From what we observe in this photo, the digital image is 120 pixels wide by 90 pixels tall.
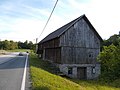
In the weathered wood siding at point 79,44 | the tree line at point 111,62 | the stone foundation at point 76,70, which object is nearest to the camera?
the stone foundation at point 76,70

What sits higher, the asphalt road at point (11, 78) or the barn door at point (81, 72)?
the asphalt road at point (11, 78)

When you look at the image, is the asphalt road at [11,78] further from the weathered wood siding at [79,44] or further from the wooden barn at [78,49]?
the weathered wood siding at [79,44]

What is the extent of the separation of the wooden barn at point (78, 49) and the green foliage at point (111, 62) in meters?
1.25

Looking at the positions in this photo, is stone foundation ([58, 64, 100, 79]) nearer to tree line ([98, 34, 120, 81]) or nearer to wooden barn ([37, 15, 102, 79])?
wooden barn ([37, 15, 102, 79])

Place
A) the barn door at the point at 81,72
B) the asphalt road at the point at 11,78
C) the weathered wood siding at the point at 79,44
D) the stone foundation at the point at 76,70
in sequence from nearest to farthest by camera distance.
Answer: the asphalt road at the point at 11,78, the stone foundation at the point at 76,70, the weathered wood siding at the point at 79,44, the barn door at the point at 81,72

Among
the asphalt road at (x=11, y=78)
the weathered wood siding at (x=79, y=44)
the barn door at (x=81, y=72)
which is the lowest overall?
the barn door at (x=81, y=72)

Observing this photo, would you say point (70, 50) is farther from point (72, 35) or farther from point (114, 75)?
point (114, 75)

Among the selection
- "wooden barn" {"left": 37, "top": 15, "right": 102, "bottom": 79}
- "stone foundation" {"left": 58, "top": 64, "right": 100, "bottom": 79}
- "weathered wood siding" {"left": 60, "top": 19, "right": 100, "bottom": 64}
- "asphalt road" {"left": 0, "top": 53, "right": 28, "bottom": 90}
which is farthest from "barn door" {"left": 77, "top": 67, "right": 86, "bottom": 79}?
"asphalt road" {"left": 0, "top": 53, "right": 28, "bottom": 90}

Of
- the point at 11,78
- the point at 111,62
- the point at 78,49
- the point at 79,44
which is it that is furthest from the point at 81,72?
the point at 11,78

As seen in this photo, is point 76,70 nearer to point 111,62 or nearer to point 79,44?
point 79,44

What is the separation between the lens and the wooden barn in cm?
2811

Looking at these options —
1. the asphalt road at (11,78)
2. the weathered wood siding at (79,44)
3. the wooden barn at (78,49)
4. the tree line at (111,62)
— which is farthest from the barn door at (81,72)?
the asphalt road at (11,78)

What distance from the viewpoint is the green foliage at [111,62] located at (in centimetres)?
3031

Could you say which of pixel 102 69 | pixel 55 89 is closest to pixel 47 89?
pixel 55 89
